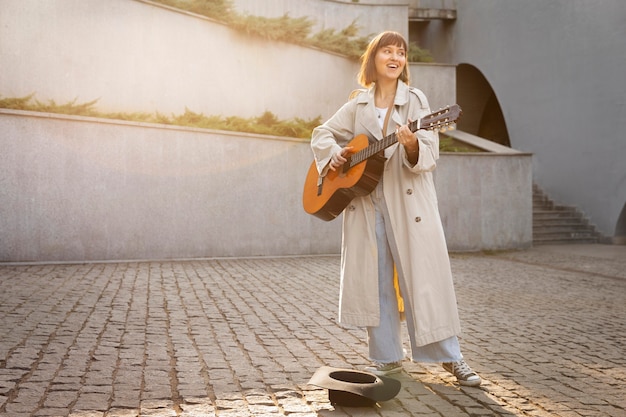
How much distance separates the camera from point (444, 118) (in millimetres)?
4078

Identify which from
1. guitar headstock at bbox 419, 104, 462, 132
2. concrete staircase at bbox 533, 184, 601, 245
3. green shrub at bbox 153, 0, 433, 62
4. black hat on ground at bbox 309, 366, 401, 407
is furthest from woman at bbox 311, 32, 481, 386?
concrete staircase at bbox 533, 184, 601, 245

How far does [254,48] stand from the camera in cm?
1728

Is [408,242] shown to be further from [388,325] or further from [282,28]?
[282,28]

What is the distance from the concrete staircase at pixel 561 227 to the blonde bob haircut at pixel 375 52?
13041mm

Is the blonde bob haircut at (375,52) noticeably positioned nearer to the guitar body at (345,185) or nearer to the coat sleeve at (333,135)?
the coat sleeve at (333,135)

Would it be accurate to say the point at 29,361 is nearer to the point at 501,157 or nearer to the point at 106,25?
the point at 106,25

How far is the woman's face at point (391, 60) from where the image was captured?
472 centimetres

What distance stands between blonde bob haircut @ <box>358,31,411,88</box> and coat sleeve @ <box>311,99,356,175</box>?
0.60 ft

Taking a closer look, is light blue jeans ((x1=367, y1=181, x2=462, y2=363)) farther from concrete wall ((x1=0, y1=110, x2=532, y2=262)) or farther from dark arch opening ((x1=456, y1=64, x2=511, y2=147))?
dark arch opening ((x1=456, y1=64, x2=511, y2=147))

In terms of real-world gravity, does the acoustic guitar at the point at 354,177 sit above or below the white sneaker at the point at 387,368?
above

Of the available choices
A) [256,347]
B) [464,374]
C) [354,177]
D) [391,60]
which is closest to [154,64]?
[256,347]

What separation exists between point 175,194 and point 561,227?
958 centimetres

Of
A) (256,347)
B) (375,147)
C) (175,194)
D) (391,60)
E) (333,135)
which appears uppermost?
(391,60)

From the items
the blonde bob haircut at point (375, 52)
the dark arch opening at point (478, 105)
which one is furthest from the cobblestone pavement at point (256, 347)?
the dark arch opening at point (478, 105)
